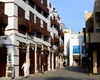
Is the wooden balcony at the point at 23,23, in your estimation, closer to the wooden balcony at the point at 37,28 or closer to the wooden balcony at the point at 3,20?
the wooden balcony at the point at 3,20

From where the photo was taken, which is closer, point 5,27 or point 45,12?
point 5,27

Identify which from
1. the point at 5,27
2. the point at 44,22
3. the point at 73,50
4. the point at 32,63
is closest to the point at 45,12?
the point at 44,22

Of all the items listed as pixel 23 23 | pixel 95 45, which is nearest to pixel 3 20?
pixel 23 23

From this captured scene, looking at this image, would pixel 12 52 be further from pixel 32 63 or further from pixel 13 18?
pixel 32 63

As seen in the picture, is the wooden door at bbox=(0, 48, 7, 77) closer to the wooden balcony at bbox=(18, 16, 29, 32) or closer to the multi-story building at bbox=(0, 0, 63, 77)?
the multi-story building at bbox=(0, 0, 63, 77)

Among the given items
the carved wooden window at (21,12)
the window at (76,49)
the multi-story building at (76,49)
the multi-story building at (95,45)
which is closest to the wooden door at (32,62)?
the carved wooden window at (21,12)

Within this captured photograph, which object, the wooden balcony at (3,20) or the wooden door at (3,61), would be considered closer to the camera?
the wooden balcony at (3,20)

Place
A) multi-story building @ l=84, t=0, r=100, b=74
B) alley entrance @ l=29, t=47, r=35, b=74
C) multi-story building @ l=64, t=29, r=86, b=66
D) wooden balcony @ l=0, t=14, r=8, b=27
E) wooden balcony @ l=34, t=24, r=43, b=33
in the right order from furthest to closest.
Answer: multi-story building @ l=64, t=29, r=86, b=66 → wooden balcony @ l=34, t=24, r=43, b=33 → alley entrance @ l=29, t=47, r=35, b=74 → multi-story building @ l=84, t=0, r=100, b=74 → wooden balcony @ l=0, t=14, r=8, b=27

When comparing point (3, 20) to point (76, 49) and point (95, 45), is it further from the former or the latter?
point (76, 49)

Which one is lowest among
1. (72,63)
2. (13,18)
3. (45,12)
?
(72,63)

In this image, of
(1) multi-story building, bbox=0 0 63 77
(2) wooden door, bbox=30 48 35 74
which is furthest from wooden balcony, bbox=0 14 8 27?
(2) wooden door, bbox=30 48 35 74

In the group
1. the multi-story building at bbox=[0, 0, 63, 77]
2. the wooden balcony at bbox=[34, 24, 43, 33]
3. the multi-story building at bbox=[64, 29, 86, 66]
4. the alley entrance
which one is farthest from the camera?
the multi-story building at bbox=[64, 29, 86, 66]

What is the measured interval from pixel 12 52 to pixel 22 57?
141 inches

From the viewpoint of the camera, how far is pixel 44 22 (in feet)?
156
